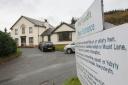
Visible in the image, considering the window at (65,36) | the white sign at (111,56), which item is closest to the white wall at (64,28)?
the window at (65,36)

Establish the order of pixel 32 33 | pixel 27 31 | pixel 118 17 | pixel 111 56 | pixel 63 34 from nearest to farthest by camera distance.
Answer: pixel 111 56
pixel 118 17
pixel 63 34
pixel 32 33
pixel 27 31

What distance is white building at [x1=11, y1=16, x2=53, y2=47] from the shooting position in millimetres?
70750

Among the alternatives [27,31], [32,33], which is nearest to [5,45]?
[32,33]

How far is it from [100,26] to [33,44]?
65.9m

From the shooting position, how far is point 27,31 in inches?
2830

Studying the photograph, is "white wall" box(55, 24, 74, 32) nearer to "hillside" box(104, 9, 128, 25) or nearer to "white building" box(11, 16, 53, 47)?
"white building" box(11, 16, 53, 47)

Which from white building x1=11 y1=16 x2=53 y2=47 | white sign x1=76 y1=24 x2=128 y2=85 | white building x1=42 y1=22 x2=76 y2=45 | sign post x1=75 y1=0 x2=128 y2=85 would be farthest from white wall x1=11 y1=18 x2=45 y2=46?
white sign x1=76 y1=24 x2=128 y2=85

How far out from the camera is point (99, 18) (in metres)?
6.04

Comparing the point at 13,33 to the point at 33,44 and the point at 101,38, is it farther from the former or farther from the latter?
the point at 101,38

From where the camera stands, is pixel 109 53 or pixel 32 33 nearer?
pixel 109 53

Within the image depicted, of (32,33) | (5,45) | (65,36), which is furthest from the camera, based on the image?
(32,33)

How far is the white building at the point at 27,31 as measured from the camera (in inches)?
2785

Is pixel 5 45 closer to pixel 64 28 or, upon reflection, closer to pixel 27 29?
pixel 64 28

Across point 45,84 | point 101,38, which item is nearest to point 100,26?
point 101,38
